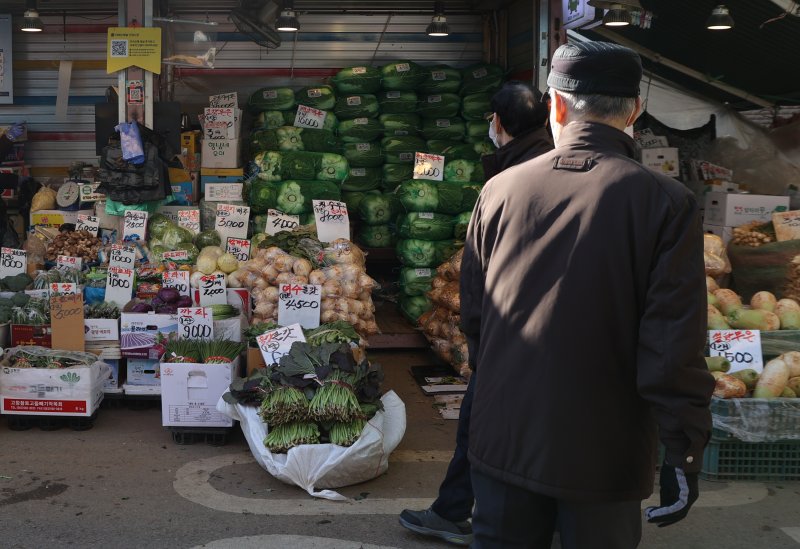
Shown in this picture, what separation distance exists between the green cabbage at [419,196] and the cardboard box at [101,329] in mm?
3094

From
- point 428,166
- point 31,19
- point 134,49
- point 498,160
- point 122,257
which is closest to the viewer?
point 498,160

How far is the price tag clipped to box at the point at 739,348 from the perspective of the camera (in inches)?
203

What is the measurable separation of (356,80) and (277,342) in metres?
4.23

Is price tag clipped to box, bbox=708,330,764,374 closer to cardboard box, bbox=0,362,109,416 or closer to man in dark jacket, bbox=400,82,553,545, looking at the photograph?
man in dark jacket, bbox=400,82,553,545

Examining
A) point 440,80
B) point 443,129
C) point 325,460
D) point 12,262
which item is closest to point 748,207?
point 443,129

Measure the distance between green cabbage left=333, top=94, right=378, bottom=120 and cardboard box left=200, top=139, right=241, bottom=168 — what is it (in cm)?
120

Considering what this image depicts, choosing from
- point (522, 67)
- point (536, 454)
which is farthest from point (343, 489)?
point (522, 67)

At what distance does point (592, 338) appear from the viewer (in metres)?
2.16

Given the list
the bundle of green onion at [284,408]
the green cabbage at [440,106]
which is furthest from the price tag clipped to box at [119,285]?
the green cabbage at [440,106]

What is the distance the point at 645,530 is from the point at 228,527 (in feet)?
7.05

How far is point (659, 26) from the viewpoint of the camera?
9.10 metres

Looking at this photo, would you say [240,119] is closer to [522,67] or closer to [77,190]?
[77,190]

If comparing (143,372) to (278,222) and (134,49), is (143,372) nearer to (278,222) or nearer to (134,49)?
(278,222)

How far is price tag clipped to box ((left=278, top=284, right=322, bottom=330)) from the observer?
5.83 metres
